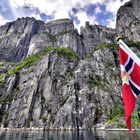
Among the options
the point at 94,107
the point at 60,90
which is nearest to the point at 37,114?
the point at 60,90

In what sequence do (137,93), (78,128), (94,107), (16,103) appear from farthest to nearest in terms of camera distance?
1. (16,103)
2. (94,107)
3. (78,128)
4. (137,93)

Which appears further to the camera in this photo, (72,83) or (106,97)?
(72,83)

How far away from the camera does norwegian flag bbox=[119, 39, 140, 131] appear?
1361 centimetres

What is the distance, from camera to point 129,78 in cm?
1438

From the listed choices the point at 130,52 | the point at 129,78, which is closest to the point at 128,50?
the point at 130,52

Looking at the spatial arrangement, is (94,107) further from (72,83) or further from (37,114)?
(37,114)

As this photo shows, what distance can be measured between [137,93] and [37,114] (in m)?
179

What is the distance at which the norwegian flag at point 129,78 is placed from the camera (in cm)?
1361

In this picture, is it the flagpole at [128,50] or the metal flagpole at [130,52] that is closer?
the metal flagpole at [130,52]

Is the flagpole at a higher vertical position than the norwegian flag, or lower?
higher

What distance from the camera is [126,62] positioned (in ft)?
47.8

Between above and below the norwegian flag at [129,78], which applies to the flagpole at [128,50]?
above

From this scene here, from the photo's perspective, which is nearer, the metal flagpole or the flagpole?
the metal flagpole

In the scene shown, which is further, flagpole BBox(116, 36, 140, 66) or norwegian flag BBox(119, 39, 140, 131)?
flagpole BBox(116, 36, 140, 66)
